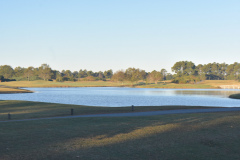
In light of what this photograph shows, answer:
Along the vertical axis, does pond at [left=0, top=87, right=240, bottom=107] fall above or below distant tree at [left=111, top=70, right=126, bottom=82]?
below

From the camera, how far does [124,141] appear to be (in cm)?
1398

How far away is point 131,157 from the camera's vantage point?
11.2m

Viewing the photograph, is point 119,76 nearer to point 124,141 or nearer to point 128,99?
point 128,99

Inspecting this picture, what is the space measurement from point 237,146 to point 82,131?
8.65 meters

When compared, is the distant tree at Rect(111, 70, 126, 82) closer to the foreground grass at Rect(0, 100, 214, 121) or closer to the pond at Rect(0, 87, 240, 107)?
the pond at Rect(0, 87, 240, 107)

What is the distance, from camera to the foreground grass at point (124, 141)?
11523 millimetres

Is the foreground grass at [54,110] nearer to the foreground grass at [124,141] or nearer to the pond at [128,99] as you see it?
the foreground grass at [124,141]

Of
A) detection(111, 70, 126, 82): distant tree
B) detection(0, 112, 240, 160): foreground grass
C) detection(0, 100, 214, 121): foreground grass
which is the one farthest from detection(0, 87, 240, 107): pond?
detection(111, 70, 126, 82): distant tree

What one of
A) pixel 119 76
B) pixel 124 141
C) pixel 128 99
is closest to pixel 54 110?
pixel 124 141

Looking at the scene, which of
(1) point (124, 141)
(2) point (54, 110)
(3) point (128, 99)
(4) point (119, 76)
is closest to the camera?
(1) point (124, 141)

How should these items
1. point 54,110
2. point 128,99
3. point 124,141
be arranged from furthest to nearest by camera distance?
point 128,99
point 54,110
point 124,141

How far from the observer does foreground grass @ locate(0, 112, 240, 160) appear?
11.5 meters

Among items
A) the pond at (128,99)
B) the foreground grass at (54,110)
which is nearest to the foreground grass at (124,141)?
the foreground grass at (54,110)

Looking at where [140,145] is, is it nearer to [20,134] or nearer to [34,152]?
[34,152]
